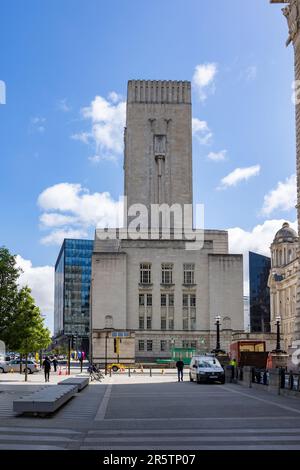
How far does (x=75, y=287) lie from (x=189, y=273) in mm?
91653

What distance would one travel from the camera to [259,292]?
509ft

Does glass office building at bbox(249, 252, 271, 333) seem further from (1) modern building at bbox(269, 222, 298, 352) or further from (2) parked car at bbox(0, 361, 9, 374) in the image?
(2) parked car at bbox(0, 361, 9, 374)

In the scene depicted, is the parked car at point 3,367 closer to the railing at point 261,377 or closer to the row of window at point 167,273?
the row of window at point 167,273

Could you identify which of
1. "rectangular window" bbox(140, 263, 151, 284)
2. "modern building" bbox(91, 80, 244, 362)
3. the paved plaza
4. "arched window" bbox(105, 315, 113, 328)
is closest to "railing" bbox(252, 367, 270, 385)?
the paved plaza

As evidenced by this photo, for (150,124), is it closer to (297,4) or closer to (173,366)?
(173,366)

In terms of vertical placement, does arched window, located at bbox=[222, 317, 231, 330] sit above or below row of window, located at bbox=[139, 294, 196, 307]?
below

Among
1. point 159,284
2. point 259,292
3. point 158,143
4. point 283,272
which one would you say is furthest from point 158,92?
point 259,292

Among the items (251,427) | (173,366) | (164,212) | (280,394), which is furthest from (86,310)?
(251,427)

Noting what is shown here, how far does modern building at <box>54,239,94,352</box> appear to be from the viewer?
17250 centimetres

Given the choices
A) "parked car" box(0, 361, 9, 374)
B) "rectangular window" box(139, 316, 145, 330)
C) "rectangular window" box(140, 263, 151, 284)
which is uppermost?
"rectangular window" box(140, 263, 151, 284)

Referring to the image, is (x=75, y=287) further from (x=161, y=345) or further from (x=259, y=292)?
(x=161, y=345)

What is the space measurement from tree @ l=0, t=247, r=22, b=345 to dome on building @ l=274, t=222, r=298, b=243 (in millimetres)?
88341

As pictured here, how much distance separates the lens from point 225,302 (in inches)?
3381
